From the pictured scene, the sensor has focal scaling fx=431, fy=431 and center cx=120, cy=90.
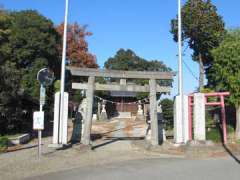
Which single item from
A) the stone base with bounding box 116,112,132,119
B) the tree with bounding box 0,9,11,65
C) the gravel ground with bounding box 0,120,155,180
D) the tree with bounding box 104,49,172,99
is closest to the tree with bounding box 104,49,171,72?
the tree with bounding box 104,49,172,99

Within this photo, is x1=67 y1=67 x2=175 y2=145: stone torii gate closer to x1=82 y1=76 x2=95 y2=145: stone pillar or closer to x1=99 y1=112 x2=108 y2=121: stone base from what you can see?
x1=82 y1=76 x2=95 y2=145: stone pillar

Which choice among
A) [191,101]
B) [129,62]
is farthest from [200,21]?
[129,62]

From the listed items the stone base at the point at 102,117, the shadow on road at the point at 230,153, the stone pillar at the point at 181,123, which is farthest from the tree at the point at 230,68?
the stone base at the point at 102,117

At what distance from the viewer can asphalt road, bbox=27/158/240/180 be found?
12.1 m

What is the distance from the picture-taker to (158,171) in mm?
13352

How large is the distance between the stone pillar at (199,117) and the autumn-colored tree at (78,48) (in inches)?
1324

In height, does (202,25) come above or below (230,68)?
above

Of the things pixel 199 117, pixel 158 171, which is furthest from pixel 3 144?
pixel 199 117

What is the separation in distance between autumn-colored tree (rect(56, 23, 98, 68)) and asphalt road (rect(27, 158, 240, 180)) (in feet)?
130

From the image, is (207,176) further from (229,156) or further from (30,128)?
(30,128)

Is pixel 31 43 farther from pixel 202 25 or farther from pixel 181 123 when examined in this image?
pixel 181 123

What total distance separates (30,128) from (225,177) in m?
22.4

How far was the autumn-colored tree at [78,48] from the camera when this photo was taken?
179 feet

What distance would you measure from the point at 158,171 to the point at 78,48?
143 feet
